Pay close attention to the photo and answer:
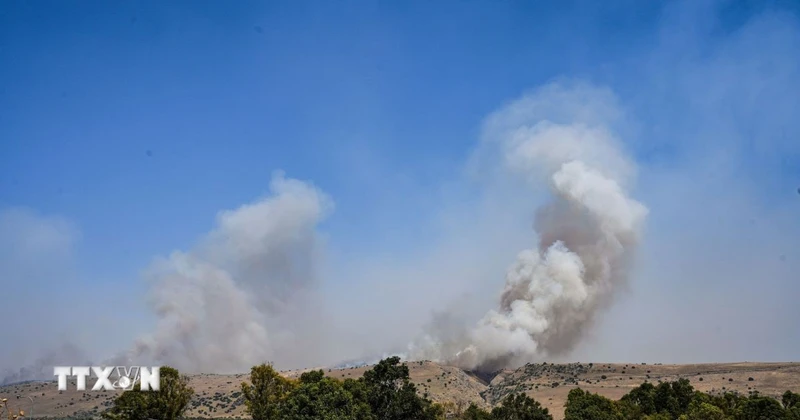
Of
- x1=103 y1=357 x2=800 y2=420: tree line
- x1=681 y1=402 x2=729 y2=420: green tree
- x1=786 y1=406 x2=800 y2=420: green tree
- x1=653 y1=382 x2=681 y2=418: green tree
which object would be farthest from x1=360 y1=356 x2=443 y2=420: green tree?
x1=786 y1=406 x2=800 y2=420: green tree

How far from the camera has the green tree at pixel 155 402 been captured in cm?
6247

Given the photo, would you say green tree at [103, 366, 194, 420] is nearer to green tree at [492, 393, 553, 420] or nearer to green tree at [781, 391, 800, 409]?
green tree at [492, 393, 553, 420]

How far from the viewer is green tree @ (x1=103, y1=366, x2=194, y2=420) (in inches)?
2459

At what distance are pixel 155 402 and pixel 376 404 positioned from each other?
2611cm

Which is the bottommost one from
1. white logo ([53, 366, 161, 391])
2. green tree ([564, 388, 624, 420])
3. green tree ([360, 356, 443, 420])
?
green tree ([564, 388, 624, 420])

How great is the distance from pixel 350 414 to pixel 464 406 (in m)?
85.9

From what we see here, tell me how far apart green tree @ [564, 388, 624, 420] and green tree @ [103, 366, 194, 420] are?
4837cm

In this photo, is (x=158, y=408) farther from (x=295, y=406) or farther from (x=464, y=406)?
(x=464, y=406)

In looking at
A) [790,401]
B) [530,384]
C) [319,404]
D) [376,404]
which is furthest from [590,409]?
[530,384]

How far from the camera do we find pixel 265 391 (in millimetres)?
71625

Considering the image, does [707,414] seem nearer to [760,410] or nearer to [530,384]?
[760,410]

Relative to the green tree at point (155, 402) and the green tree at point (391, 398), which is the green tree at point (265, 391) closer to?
the green tree at point (155, 402)

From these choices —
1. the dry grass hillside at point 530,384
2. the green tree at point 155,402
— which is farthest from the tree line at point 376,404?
the dry grass hillside at point 530,384

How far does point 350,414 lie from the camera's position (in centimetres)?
6284
